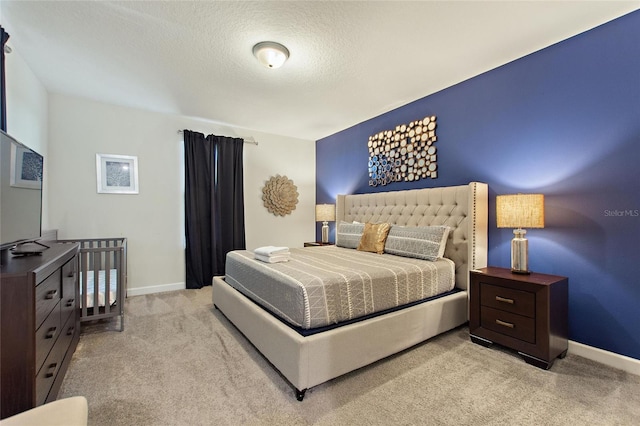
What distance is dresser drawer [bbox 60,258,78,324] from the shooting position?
192cm

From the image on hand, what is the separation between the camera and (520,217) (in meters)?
2.28

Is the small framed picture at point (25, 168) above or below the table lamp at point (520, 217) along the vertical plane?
above

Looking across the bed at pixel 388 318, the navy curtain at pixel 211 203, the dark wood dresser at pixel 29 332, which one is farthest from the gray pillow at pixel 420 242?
the dark wood dresser at pixel 29 332

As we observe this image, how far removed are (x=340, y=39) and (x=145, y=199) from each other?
11.4ft

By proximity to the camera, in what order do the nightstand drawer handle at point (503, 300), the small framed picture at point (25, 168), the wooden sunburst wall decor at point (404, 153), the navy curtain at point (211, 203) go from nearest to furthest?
the small framed picture at point (25, 168) → the nightstand drawer handle at point (503, 300) → the wooden sunburst wall decor at point (404, 153) → the navy curtain at point (211, 203)

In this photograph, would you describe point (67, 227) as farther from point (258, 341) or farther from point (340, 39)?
point (340, 39)

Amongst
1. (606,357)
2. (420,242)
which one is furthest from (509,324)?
(420,242)

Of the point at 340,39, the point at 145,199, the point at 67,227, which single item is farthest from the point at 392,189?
the point at 67,227

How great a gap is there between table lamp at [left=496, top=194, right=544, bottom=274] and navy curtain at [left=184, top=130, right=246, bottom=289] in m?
3.73

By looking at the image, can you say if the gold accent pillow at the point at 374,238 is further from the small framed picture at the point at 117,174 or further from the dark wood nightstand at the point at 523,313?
the small framed picture at the point at 117,174

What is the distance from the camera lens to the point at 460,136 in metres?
3.17

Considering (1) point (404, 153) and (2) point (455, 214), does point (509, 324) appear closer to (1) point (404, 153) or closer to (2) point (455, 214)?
(2) point (455, 214)

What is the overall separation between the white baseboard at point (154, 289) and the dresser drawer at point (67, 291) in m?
1.78

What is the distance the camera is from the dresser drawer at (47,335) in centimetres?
137
